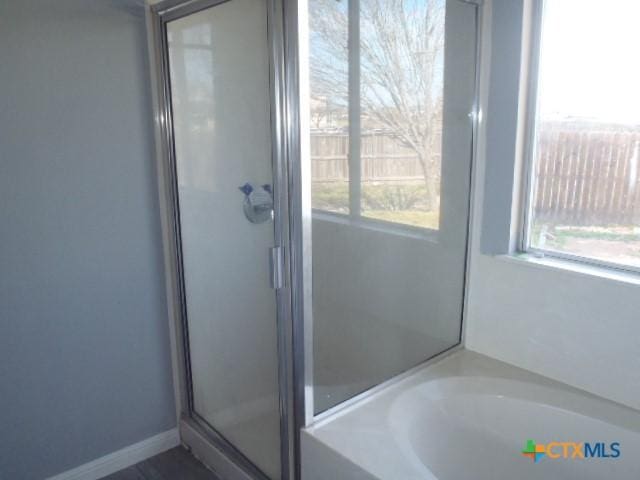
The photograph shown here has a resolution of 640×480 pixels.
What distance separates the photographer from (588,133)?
5.65ft

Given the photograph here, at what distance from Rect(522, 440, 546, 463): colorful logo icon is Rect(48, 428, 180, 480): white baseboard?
145cm

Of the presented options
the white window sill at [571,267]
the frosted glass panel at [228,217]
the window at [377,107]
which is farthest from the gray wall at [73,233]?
the white window sill at [571,267]

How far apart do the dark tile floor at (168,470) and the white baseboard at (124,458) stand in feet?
0.07

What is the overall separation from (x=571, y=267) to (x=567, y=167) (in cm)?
36

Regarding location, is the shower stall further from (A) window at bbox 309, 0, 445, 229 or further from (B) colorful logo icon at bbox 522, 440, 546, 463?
(B) colorful logo icon at bbox 522, 440, 546, 463

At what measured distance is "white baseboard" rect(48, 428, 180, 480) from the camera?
6.59 feet

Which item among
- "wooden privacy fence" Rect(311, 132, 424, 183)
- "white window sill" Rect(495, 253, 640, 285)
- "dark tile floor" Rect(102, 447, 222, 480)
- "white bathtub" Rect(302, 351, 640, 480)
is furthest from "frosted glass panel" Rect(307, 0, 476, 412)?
"dark tile floor" Rect(102, 447, 222, 480)

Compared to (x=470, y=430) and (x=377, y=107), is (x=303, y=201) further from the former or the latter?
(x=470, y=430)

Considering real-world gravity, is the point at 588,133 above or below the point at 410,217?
above

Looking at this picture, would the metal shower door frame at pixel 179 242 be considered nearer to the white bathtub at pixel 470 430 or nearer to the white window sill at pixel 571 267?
the white bathtub at pixel 470 430

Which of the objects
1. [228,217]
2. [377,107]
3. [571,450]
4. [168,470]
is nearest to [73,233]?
[228,217]

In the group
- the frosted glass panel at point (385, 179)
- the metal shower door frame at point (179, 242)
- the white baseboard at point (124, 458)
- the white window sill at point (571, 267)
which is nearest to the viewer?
the metal shower door frame at point (179, 242)

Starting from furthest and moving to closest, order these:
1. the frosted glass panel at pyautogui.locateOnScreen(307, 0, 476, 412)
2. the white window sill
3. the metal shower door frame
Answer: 1. the white window sill
2. the frosted glass panel at pyautogui.locateOnScreen(307, 0, 476, 412)
3. the metal shower door frame

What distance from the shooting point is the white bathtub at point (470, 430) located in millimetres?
1550
